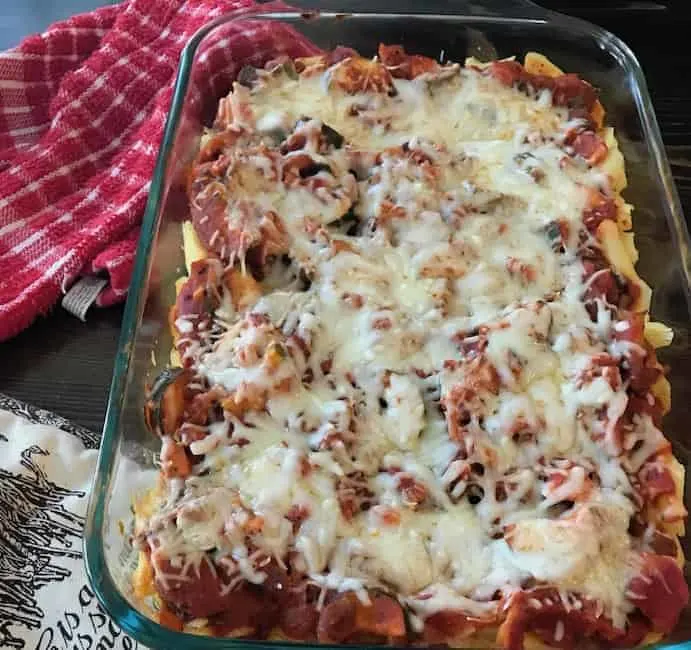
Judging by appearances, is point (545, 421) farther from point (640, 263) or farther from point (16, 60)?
point (16, 60)

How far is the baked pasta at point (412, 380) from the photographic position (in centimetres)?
121

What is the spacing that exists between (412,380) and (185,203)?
0.56 metres

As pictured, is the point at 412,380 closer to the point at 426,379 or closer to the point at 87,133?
the point at 426,379

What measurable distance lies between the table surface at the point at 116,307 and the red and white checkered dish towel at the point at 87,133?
45mm

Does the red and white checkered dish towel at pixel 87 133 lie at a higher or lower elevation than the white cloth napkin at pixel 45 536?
higher

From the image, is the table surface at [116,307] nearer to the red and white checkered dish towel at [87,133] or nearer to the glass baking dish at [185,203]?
the red and white checkered dish towel at [87,133]

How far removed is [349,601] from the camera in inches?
46.2

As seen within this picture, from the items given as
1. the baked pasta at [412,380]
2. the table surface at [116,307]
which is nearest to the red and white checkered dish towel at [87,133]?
the table surface at [116,307]

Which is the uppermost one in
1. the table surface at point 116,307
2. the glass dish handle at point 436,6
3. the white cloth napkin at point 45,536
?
the glass dish handle at point 436,6

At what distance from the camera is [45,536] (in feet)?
4.68

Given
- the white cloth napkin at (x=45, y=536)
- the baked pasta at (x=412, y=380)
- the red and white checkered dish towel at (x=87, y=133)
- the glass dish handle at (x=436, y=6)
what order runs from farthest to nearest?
1. the glass dish handle at (x=436, y=6)
2. the red and white checkered dish towel at (x=87, y=133)
3. the white cloth napkin at (x=45, y=536)
4. the baked pasta at (x=412, y=380)

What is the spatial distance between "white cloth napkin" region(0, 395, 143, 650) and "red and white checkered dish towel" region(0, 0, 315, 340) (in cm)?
26

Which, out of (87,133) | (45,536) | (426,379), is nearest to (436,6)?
(87,133)

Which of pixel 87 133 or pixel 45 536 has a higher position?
pixel 87 133
